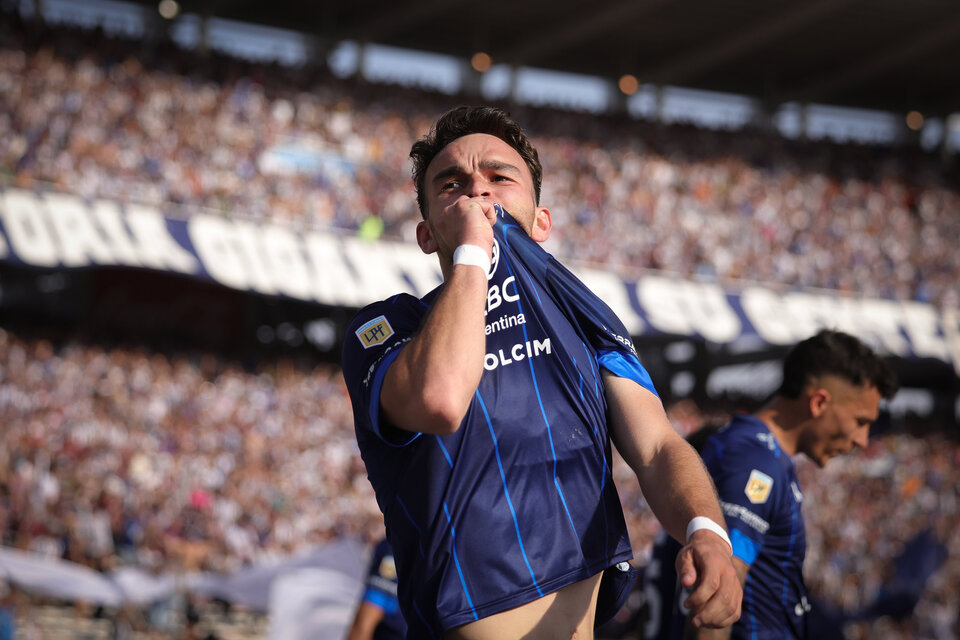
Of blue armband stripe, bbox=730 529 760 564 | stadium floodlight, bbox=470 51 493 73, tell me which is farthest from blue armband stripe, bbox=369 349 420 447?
stadium floodlight, bbox=470 51 493 73

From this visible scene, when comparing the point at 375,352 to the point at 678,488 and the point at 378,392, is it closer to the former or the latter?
the point at 378,392

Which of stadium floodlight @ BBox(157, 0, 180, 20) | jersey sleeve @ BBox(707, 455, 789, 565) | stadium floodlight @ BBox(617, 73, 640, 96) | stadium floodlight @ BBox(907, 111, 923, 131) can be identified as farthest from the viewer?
stadium floodlight @ BBox(907, 111, 923, 131)

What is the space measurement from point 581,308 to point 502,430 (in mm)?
399

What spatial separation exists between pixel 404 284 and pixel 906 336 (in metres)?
12.0

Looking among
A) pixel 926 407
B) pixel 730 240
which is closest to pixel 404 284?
pixel 730 240

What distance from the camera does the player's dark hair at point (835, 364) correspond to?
452 cm

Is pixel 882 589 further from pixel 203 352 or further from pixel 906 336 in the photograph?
pixel 203 352

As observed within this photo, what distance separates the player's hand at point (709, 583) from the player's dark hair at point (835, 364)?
113 inches

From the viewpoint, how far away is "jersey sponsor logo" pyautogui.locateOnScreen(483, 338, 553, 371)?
7.39 feet

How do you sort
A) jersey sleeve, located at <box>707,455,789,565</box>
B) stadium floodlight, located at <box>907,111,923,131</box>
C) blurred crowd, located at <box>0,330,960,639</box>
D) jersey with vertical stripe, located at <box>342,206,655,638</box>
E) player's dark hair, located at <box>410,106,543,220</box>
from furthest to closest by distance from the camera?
stadium floodlight, located at <box>907,111,923,131</box> < blurred crowd, located at <box>0,330,960,639</box> < jersey sleeve, located at <box>707,455,789,565</box> < player's dark hair, located at <box>410,106,543,220</box> < jersey with vertical stripe, located at <box>342,206,655,638</box>

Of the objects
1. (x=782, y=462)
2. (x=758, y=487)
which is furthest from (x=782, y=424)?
(x=758, y=487)

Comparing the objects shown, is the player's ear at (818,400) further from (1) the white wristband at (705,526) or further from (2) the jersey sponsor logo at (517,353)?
(1) the white wristband at (705,526)

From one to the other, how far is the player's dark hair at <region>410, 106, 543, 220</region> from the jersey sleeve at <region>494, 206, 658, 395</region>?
191 mm

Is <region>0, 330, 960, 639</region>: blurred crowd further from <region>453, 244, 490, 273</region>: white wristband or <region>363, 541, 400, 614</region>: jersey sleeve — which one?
<region>453, 244, 490, 273</region>: white wristband
